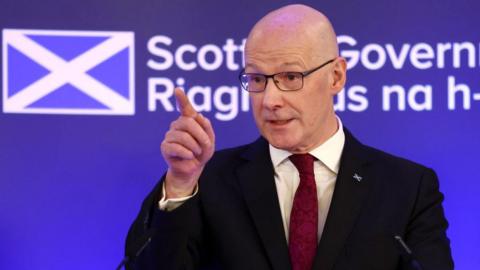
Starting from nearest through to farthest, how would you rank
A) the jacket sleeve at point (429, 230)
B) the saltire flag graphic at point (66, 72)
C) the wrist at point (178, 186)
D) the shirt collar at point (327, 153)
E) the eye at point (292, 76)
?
the wrist at point (178, 186)
the jacket sleeve at point (429, 230)
the eye at point (292, 76)
the shirt collar at point (327, 153)
the saltire flag graphic at point (66, 72)

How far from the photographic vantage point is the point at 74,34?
335 centimetres

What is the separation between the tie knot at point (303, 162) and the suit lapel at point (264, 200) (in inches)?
3.0

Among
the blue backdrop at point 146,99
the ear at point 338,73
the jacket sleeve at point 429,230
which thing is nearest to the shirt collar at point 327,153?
the ear at point 338,73

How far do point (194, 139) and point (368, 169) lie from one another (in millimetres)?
810

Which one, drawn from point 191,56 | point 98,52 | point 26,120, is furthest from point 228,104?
point 26,120

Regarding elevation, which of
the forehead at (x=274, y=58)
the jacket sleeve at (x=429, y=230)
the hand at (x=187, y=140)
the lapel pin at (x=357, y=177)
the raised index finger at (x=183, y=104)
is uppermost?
the forehead at (x=274, y=58)

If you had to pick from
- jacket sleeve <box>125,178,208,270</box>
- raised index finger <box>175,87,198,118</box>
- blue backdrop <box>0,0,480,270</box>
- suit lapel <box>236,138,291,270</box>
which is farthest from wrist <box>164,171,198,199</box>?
blue backdrop <box>0,0,480,270</box>

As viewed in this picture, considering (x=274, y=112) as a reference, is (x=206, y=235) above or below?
below

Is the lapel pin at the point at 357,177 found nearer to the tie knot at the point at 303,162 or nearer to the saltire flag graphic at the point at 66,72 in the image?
the tie knot at the point at 303,162

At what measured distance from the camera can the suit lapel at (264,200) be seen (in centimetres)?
220

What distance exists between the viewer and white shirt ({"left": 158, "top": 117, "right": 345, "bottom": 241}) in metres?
2.33

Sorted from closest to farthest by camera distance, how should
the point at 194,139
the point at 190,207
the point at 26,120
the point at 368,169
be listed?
the point at 194,139
the point at 190,207
the point at 368,169
the point at 26,120

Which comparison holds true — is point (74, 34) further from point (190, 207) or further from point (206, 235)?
point (190, 207)

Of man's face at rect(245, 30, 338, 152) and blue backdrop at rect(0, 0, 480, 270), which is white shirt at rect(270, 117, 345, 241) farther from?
blue backdrop at rect(0, 0, 480, 270)
